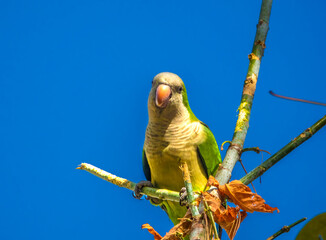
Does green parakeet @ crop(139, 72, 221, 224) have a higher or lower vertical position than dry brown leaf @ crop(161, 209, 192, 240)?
higher

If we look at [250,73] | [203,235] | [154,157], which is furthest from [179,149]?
[203,235]

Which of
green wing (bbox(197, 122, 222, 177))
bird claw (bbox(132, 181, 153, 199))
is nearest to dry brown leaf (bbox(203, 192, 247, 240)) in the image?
bird claw (bbox(132, 181, 153, 199))

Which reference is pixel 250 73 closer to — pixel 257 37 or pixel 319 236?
pixel 257 37

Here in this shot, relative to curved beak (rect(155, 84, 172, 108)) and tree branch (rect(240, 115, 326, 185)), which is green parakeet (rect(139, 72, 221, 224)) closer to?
curved beak (rect(155, 84, 172, 108))

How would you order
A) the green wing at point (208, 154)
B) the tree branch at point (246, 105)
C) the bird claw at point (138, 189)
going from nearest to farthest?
the tree branch at point (246, 105) < the bird claw at point (138, 189) < the green wing at point (208, 154)

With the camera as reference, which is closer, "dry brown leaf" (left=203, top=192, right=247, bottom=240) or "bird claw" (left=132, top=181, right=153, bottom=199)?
"dry brown leaf" (left=203, top=192, right=247, bottom=240)

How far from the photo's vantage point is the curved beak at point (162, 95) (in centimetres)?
164

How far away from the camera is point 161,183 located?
5.85 ft

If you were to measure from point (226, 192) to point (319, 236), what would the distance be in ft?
0.83

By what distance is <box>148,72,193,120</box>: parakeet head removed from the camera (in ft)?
5.42

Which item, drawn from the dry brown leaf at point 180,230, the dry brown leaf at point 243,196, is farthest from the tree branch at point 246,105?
the dry brown leaf at point 180,230

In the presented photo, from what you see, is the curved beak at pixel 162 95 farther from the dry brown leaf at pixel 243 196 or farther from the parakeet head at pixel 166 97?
the dry brown leaf at pixel 243 196

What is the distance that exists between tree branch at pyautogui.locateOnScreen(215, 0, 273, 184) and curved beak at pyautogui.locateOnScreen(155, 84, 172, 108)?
46cm

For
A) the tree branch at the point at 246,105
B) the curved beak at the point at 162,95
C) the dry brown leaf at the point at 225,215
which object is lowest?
the dry brown leaf at the point at 225,215
